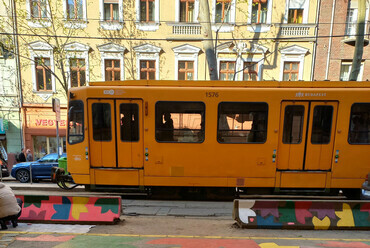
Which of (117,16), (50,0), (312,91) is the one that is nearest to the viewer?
(312,91)

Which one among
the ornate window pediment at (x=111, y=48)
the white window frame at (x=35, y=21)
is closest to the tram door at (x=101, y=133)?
the ornate window pediment at (x=111, y=48)

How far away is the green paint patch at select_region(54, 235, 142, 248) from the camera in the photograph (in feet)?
10.1

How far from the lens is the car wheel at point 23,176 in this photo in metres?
8.51

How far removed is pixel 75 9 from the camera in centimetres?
1100

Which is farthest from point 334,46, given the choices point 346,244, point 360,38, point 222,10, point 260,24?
point 346,244

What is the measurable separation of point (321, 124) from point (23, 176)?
1172cm

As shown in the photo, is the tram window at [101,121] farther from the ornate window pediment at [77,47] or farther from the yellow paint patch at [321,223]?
the ornate window pediment at [77,47]

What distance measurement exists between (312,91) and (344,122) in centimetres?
114

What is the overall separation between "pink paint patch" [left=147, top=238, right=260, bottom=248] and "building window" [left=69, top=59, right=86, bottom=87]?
11154mm

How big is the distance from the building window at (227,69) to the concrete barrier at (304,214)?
886 centimetres

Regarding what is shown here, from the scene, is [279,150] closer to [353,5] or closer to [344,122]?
[344,122]

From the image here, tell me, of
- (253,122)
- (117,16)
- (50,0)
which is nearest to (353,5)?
(253,122)

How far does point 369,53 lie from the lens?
10.8m

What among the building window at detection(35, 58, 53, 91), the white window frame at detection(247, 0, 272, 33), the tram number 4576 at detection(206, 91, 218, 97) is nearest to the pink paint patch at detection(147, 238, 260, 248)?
the tram number 4576 at detection(206, 91, 218, 97)
